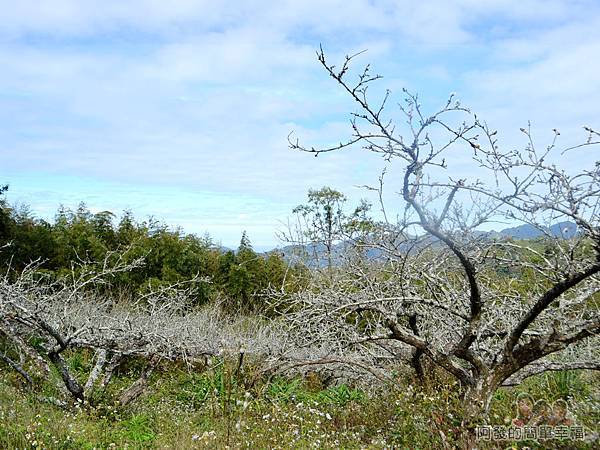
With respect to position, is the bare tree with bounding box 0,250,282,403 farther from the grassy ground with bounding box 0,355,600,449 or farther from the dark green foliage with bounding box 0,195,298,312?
the dark green foliage with bounding box 0,195,298,312

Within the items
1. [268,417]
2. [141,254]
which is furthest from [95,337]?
[141,254]

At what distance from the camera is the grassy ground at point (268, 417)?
14.1 ft

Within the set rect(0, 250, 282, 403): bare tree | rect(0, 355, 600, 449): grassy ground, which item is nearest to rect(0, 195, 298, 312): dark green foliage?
rect(0, 250, 282, 403): bare tree

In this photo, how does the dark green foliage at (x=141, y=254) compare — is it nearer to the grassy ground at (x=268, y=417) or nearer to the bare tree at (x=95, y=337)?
the bare tree at (x=95, y=337)

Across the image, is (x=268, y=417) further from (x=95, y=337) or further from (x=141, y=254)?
(x=141, y=254)

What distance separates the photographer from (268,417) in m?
5.22

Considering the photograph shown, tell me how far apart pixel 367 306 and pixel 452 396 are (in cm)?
101

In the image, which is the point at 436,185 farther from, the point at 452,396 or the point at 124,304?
the point at 124,304

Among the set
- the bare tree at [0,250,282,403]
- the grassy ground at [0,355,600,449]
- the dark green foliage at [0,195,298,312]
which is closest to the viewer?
the grassy ground at [0,355,600,449]

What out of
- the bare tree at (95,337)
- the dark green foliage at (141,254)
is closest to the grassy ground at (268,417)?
the bare tree at (95,337)

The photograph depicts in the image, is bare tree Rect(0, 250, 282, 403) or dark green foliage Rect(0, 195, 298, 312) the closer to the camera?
bare tree Rect(0, 250, 282, 403)

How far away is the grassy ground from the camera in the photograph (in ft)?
14.1

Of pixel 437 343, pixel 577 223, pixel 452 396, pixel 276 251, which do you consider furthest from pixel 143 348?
pixel 276 251

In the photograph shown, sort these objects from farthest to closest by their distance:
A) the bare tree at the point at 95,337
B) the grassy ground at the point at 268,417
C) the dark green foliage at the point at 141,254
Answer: the dark green foliage at the point at 141,254
the bare tree at the point at 95,337
the grassy ground at the point at 268,417
